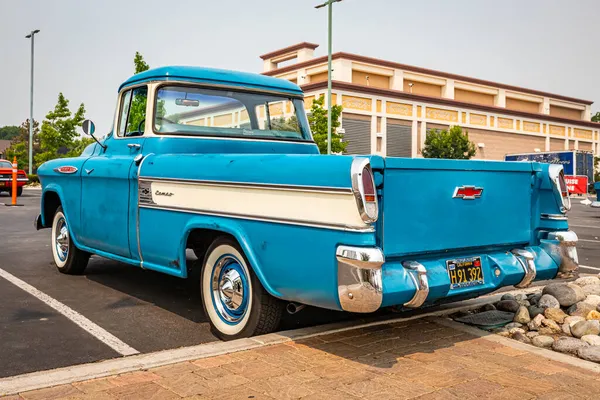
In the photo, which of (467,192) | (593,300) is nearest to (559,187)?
(467,192)

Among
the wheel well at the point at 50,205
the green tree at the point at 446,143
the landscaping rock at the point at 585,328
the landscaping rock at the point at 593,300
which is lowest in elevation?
the landscaping rock at the point at 585,328

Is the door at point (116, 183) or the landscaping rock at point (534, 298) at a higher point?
the door at point (116, 183)

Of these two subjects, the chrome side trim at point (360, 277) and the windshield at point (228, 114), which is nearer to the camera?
the chrome side trim at point (360, 277)

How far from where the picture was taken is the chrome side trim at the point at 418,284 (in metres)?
3.83

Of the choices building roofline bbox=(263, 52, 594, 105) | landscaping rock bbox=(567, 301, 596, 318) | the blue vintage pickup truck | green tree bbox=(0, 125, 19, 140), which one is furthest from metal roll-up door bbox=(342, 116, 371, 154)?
green tree bbox=(0, 125, 19, 140)

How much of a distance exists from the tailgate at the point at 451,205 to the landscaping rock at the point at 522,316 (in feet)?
2.14

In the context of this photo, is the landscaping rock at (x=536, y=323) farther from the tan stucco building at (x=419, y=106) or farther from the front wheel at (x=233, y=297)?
the tan stucco building at (x=419, y=106)

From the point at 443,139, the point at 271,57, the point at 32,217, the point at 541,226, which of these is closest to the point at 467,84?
the point at 443,139

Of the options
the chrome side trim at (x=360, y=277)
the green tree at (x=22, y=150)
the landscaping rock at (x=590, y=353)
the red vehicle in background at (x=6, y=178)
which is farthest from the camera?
the green tree at (x=22, y=150)

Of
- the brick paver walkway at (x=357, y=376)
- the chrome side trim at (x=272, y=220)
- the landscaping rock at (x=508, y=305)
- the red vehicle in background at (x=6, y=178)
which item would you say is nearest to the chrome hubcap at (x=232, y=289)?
the chrome side trim at (x=272, y=220)

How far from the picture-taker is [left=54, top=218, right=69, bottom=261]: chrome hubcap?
709 cm

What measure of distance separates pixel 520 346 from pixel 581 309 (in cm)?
113

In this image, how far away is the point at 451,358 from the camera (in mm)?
4000

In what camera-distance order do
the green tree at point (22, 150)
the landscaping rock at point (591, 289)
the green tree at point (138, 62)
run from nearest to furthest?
1. the landscaping rock at point (591, 289)
2. the green tree at point (138, 62)
3. the green tree at point (22, 150)
